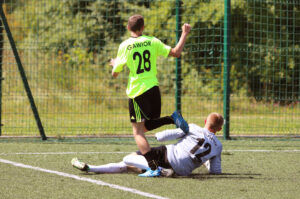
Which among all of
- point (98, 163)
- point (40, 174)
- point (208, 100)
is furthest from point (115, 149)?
point (208, 100)

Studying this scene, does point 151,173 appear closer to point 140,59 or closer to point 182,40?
point 140,59

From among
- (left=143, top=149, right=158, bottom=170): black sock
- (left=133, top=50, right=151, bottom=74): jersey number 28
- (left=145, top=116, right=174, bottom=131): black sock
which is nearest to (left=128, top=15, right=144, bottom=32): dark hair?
(left=133, top=50, right=151, bottom=74): jersey number 28

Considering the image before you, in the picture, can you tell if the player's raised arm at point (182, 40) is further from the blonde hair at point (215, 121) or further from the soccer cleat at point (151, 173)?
the soccer cleat at point (151, 173)

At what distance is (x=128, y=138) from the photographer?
1110 cm

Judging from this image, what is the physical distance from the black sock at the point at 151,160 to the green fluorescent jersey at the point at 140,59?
0.71m

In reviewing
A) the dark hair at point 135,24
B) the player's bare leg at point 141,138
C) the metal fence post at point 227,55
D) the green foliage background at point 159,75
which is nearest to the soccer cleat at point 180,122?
the player's bare leg at point 141,138

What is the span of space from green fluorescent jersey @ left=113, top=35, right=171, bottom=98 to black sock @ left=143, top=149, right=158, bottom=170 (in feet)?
2.34

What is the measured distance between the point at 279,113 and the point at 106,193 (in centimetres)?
731

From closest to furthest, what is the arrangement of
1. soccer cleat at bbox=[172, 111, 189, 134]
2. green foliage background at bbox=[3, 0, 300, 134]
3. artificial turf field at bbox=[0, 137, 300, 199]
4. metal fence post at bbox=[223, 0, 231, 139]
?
artificial turf field at bbox=[0, 137, 300, 199], soccer cleat at bbox=[172, 111, 189, 134], metal fence post at bbox=[223, 0, 231, 139], green foliage background at bbox=[3, 0, 300, 134]

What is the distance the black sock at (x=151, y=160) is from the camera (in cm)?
671

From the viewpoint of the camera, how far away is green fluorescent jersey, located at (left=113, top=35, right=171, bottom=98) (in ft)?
22.6

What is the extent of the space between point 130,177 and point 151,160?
32cm

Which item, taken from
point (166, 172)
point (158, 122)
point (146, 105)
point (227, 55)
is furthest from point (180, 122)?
point (227, 55)

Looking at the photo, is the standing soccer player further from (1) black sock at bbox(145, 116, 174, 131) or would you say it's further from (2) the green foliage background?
(2) the green foliage background
